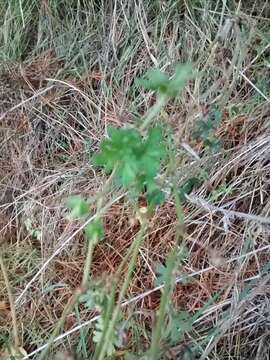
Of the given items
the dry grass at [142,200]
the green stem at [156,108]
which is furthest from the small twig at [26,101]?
the green stem at [156,108]

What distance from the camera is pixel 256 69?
1.46 meters

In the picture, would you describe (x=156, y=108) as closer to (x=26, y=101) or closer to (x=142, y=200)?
(x=142, y=200)

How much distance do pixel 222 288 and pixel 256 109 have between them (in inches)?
19.4

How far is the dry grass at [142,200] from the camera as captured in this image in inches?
46.7

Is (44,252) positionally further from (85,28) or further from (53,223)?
(85,28)

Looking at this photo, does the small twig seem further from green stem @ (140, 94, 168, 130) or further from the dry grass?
green stem @ (140, 94, 168, 130)

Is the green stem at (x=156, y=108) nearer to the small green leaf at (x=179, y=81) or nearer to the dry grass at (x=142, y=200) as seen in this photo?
the small green leaf at (x=179, y=81)

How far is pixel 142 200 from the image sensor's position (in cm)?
137

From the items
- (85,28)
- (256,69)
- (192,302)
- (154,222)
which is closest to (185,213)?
(154,222)

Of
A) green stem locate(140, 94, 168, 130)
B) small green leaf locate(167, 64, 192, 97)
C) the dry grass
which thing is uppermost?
small green leaf locate(167, 64, 192, 97)

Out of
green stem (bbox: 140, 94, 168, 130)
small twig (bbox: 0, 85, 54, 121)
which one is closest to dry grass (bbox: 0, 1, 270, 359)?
small twig (bbox: 0, 85, 54, 121)

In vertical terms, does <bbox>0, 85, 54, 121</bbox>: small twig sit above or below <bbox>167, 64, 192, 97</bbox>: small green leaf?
below

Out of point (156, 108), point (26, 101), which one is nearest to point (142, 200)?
point (26, 101)

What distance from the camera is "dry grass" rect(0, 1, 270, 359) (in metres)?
1.19
